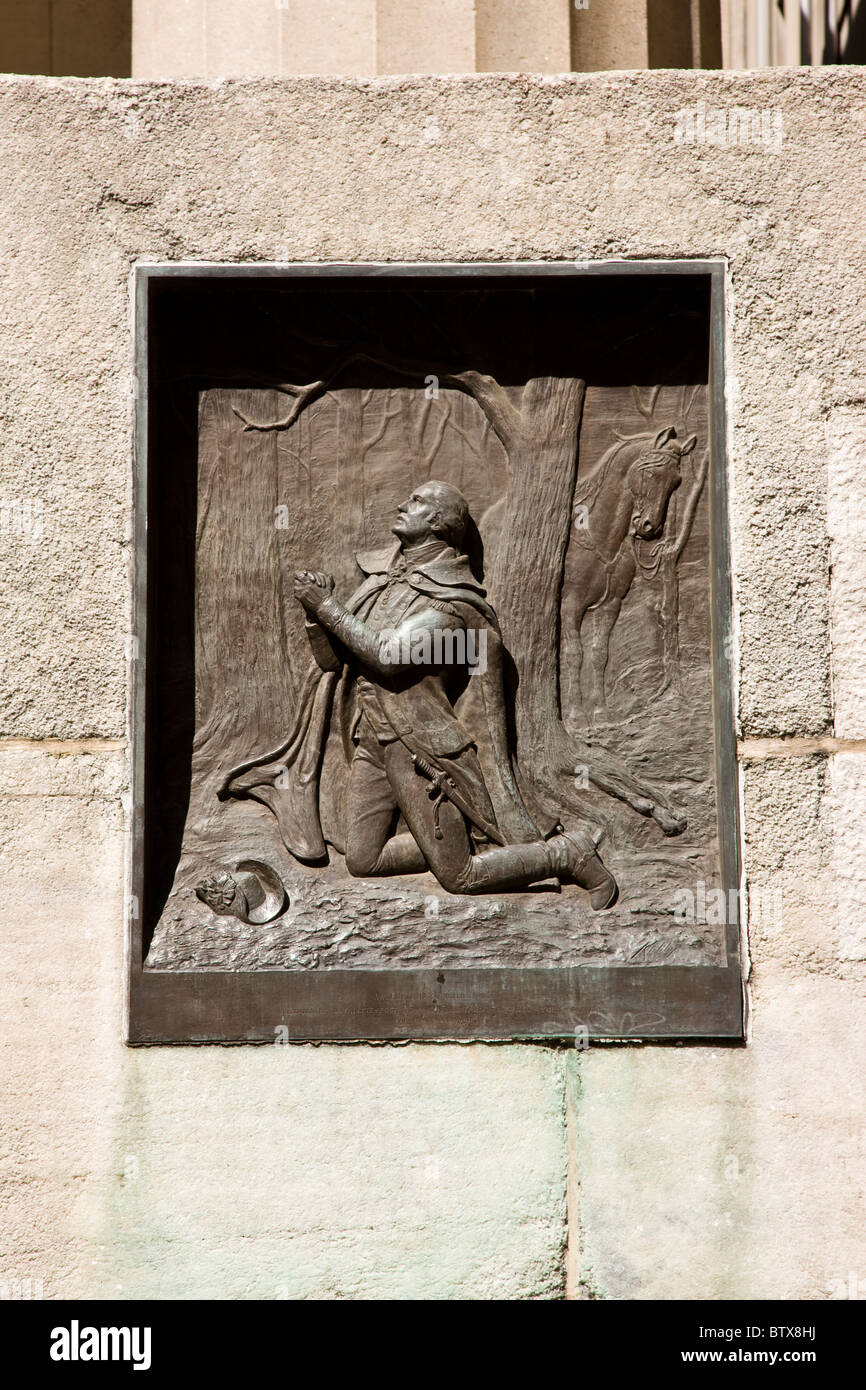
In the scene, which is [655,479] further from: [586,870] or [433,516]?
[586,870]

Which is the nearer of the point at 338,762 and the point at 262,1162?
the point at 262,1162

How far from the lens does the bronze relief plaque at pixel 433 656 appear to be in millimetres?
4098

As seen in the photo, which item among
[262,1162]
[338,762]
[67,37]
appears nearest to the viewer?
[262,1162]

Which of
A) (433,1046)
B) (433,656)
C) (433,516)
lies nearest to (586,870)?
(433,1046)

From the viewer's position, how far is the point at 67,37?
5.82 metres

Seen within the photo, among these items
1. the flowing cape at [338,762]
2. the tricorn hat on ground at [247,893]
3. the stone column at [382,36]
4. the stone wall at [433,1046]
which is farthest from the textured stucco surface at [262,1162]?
the stone column at [382,36]

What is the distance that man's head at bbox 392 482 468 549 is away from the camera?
4.21 meters

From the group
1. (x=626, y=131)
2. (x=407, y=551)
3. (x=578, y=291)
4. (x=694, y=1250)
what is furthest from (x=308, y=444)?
(x=694, y=1250)

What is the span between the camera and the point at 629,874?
166 inches

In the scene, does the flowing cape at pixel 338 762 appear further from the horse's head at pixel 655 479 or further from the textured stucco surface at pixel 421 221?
the textured stucco surface at pixel 421 221

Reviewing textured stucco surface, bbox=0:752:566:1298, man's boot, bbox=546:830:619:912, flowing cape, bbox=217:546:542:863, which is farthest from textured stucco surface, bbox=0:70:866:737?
textured stucco surface, bbox=0:752:566:1298

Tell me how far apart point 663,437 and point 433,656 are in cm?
102

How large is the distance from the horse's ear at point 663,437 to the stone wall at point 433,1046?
0.23 m

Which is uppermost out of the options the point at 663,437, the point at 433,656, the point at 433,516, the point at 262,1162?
the point at 663,437
